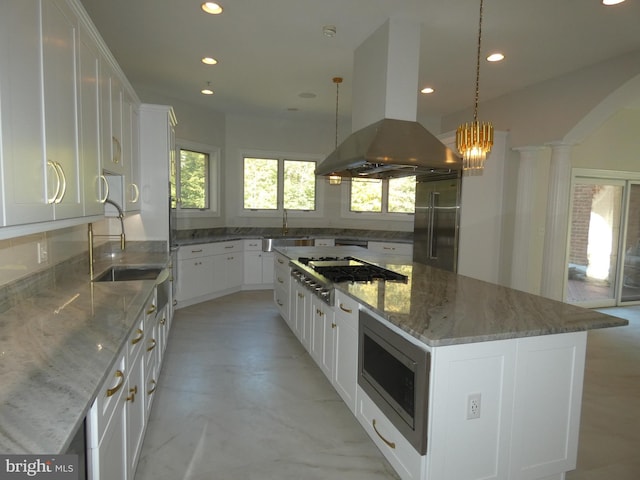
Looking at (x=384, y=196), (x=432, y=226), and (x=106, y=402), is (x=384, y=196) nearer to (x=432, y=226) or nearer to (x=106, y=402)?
(x=432, y=226)

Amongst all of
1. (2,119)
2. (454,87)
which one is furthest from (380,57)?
(2,119)

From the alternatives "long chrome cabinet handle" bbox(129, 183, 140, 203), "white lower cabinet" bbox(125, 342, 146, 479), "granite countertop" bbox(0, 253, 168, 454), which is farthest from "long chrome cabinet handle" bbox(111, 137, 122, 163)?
"white lower cabinet" bbox(125, 342, 146, 479)

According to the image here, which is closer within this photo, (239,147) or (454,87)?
→ (454,87)

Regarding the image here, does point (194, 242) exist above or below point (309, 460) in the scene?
above

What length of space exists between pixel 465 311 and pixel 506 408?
1.55 feet

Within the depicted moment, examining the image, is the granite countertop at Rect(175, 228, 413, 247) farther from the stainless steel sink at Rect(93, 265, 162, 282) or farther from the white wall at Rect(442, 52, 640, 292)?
the stainless steel sink at Rect(93, 265, 162, 282)

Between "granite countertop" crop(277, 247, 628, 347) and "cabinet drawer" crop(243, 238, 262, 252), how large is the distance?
3712mm

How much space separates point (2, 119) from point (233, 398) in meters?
2.24

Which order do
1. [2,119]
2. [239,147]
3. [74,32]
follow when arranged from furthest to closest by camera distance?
[239,147] → [74,32] → [2,119]

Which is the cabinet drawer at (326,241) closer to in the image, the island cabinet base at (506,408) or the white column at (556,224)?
the white column at (556,224)

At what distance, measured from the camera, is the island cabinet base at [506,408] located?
1.66 meters

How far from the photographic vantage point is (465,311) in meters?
1.99

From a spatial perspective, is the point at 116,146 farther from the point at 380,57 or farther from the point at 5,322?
the point at 380,57

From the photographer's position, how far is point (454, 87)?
15.6 ft
